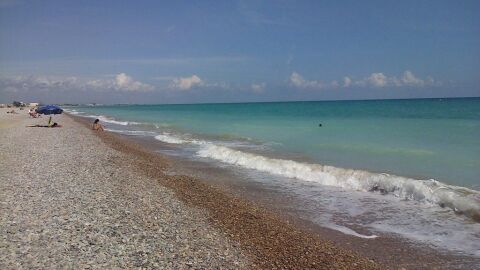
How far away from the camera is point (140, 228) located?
26.3ft

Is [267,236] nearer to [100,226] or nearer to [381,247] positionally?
[381,247]

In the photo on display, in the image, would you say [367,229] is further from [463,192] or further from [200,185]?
[200,185]

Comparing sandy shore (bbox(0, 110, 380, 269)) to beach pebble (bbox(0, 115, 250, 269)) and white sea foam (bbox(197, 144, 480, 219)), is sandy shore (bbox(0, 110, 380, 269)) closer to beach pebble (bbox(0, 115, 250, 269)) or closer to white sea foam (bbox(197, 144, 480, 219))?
beach pebble (bbox(0, 115, 250, 269))

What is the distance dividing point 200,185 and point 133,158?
6.25 m

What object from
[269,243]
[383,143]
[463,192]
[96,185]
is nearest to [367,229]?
[269,243]

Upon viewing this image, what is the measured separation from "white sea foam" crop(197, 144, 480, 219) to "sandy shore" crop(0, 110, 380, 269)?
168 inches

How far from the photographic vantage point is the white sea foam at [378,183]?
35.8 feet

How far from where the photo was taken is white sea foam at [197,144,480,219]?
35.8 ft

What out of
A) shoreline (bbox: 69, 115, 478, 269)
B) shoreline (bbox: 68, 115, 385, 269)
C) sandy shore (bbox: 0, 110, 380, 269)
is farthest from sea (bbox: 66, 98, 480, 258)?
sandy shore (bbox: 0, 110, 380, 269)

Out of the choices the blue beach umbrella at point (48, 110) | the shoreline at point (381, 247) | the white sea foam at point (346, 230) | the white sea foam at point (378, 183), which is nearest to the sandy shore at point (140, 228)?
the shoreline at point (381, 247)

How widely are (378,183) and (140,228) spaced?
26.9 feet

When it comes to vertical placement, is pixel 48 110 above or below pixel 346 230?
above

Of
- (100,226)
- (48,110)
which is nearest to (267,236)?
(100,226)

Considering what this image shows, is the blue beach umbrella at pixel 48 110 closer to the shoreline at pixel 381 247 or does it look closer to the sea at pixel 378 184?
the sea at pixel 378 184
